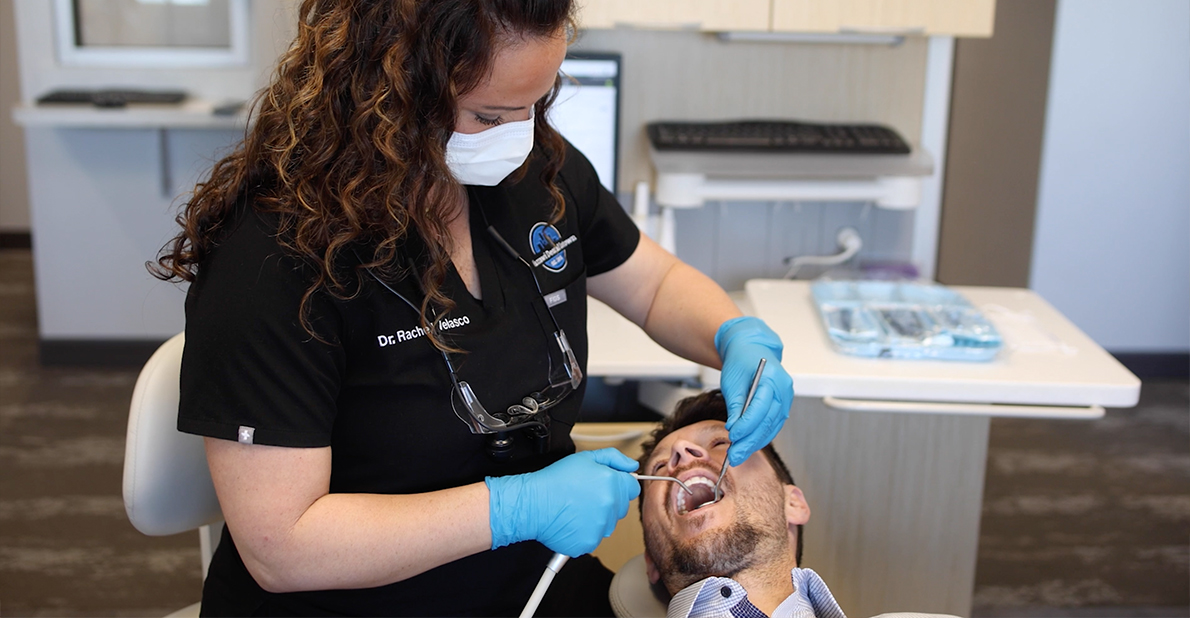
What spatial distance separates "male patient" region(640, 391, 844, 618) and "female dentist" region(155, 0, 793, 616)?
0.46 ft

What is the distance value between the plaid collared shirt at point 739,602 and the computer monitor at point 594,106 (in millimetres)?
1167

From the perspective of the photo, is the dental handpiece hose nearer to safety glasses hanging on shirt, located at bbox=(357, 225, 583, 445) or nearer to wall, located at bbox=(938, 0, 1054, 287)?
safety glasses hanging on shirt, located at bbox=(357, 225, 583, 445)

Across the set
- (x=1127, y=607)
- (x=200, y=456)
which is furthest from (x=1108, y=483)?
(x=200, y=456)

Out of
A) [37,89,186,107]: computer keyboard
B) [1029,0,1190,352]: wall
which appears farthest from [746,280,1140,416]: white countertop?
[37,89,186,107]: computer keyboard

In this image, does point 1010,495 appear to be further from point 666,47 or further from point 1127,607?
point 666,47

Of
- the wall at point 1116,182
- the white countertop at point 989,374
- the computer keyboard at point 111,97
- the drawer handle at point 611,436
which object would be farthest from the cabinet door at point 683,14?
the computer keyboard at point 111,97

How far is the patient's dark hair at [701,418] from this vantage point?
1.49 m

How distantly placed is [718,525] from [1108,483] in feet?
6.80

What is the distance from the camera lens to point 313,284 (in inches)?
40.6

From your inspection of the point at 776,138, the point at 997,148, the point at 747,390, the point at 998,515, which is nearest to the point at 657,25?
the point at 776,138

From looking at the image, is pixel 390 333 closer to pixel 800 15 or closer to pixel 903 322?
pixel 903 322

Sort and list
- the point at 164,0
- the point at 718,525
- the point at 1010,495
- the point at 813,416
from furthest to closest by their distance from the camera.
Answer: the point at 164,0 < the point at 1010,495 < the point at 813,416 < the point at 718,525

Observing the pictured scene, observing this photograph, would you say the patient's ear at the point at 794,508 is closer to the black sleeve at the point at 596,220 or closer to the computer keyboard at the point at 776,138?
the black sleeve at the point at 596,220

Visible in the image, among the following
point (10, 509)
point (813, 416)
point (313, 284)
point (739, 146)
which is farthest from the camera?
point (10, 509)
